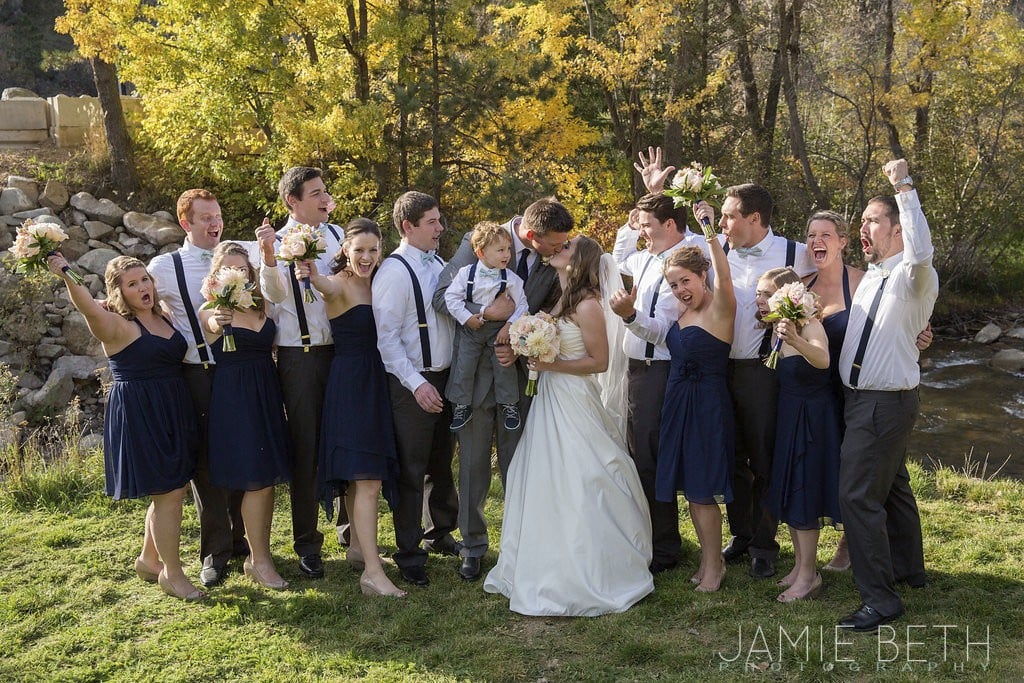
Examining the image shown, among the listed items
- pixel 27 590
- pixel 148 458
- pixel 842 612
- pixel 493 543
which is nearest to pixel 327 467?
pixel 148 458

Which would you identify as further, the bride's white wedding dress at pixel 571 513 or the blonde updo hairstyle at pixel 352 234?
the blonde updo hairstyle at pixel 352 234

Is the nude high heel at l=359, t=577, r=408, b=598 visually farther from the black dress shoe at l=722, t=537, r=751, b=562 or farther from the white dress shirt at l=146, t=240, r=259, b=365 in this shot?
the black dress shoe at l=722, t=537, r=751, b=562

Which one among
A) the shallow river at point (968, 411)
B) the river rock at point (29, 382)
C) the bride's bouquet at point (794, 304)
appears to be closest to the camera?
the bride's bouquet at point (794, 304)

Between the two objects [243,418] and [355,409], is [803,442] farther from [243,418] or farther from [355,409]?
Answer: [243,418]

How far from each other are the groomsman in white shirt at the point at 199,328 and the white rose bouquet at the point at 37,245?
1.77 ft

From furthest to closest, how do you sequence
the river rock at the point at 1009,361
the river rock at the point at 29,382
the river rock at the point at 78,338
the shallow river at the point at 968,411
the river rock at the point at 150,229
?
the river rock at the point at 1009,361
the river rock at the point at 150,229
the river rock at the point at 78,338
the river rock at the point at 29,382
the shallow river at the point at 968,411

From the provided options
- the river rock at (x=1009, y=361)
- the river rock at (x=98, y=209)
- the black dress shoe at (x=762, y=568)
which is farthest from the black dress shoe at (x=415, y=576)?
the river rock at (x=1009, y=361)

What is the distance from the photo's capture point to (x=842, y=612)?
4699 millimetres

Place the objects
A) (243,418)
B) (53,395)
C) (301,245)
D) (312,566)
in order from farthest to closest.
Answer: (53,395)
(312,566)
(243,418)
(301,245)

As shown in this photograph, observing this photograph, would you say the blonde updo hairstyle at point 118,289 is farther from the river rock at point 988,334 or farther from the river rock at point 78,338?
the river rock at point 988,334

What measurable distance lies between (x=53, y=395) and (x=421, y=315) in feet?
24.9

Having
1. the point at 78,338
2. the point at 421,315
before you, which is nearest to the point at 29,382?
the point at 78,338

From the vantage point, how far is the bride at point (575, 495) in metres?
4.80

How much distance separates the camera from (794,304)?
4.34 metres
